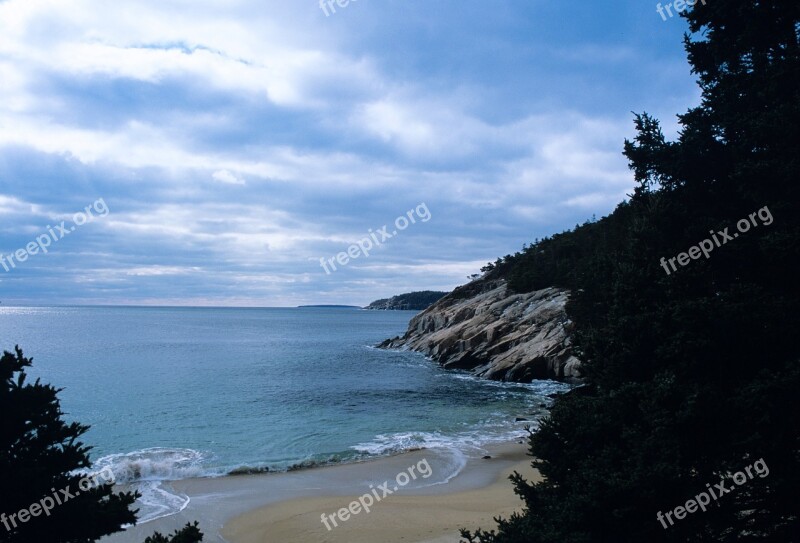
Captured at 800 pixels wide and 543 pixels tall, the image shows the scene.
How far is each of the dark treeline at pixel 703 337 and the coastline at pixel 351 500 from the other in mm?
8043

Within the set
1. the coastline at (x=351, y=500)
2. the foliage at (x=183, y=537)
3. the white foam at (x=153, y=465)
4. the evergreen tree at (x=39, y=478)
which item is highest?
the evergreen tree at (x=39, y=478)

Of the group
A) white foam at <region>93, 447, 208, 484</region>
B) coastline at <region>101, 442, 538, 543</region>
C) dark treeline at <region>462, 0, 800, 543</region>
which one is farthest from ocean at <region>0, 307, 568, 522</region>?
dark treeline at <region>462, 0, 800, 543</region>

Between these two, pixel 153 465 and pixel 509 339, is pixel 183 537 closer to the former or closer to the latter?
pixel 153 465

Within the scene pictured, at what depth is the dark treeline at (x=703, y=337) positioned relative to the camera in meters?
7.10

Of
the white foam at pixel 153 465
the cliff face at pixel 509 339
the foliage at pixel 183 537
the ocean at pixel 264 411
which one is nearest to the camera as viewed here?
the foliage at pixel 183 537

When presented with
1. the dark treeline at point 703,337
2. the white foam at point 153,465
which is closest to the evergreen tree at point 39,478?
the dark treeline at point 703,337

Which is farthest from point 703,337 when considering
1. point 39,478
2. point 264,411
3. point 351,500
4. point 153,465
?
point 264,411

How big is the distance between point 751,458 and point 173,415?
3436cm

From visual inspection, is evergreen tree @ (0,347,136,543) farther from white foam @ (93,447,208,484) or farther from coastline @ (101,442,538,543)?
white foam @ (93,447,208,484)

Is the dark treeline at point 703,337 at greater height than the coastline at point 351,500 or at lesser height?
greater

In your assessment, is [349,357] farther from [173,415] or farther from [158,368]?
[173,415]

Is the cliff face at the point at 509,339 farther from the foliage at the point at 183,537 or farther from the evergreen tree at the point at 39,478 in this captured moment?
the evergreen tree at the point at 39,478

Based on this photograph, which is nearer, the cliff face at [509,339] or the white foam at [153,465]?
the white foam at [153,465]

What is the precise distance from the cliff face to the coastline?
16589 mm
